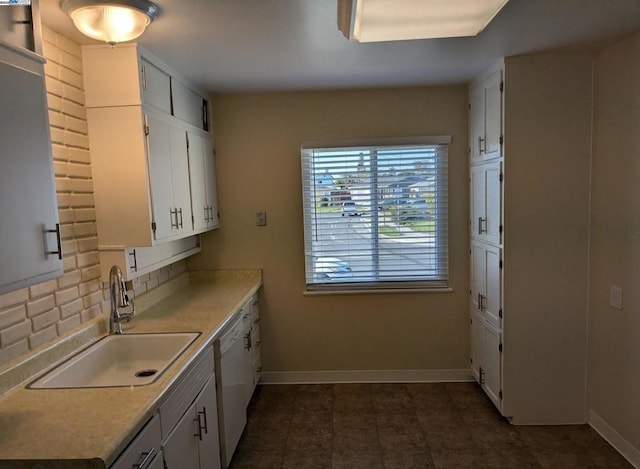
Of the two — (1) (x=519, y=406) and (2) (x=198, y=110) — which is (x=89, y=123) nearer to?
(2) (x=198, y=110)

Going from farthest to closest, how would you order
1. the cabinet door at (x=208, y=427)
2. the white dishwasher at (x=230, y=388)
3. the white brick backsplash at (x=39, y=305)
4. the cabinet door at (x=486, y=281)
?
the cabinet door at (x=486, y=281) < the white dishwasher at (x=230, y=388) < the cabinet door at (x=208, y=427) < the white brick backsplash at (x=39, y=305)

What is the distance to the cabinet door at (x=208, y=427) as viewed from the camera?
2033mm

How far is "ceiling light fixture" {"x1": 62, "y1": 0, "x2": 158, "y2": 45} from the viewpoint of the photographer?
1.71 meters

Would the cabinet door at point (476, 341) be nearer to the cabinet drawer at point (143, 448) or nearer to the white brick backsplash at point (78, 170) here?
the cabinet drawer at point (143, 448)

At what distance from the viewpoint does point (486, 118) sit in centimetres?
301

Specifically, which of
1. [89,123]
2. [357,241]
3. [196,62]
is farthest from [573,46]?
[89,123]

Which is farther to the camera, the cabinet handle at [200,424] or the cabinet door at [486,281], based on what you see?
the cabinet door at [486,281]

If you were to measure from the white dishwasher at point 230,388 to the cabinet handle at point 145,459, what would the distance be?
83 cm

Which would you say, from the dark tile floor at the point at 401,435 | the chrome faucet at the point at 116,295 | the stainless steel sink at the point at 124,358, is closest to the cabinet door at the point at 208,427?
the stainless steel sink at the point at 124,358

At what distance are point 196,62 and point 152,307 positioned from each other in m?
1.59

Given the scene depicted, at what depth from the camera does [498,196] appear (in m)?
2.84

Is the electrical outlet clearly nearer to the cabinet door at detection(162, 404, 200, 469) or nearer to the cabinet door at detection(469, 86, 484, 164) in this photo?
the cabinet door at detection(469, 86, 484, 164)

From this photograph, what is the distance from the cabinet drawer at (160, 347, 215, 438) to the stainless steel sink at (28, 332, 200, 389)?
0.11 meters

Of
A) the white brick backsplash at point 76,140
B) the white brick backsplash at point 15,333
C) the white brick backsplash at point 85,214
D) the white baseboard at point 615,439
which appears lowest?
the white baseboard at point 615,439
